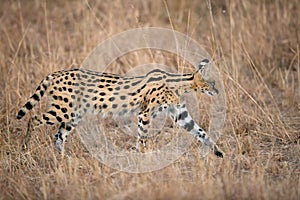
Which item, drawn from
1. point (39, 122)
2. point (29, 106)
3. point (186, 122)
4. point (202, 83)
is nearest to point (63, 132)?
point (39, 122)

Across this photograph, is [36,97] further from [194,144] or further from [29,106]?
[194,144]

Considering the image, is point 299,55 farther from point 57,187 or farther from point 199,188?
point 57,187

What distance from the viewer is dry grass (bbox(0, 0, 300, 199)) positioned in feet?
15.4

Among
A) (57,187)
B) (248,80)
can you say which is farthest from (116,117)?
(248,80)

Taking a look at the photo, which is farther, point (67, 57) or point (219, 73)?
point (67, 57)

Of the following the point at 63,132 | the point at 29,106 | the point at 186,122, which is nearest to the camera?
the point at 29,106

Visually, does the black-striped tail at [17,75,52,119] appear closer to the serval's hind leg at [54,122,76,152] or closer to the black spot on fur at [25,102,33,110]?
the black spot on fur at [25,102,33,110]

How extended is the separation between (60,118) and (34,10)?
486cm

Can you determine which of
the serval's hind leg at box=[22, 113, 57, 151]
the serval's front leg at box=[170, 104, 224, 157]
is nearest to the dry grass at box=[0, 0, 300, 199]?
the serval's hind leg at box=[22, 113, 57, 151]

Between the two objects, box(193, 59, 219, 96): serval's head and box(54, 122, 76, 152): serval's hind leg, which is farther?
box(193, 59, 219, 96): serval's head

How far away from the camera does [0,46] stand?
8.06 metres

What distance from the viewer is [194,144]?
6.10 meters

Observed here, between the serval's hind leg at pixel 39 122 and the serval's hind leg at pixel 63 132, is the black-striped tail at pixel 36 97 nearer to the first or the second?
the serval's hind leg at pixel 39 122

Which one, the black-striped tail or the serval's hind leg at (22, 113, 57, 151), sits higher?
the black-striped tail
